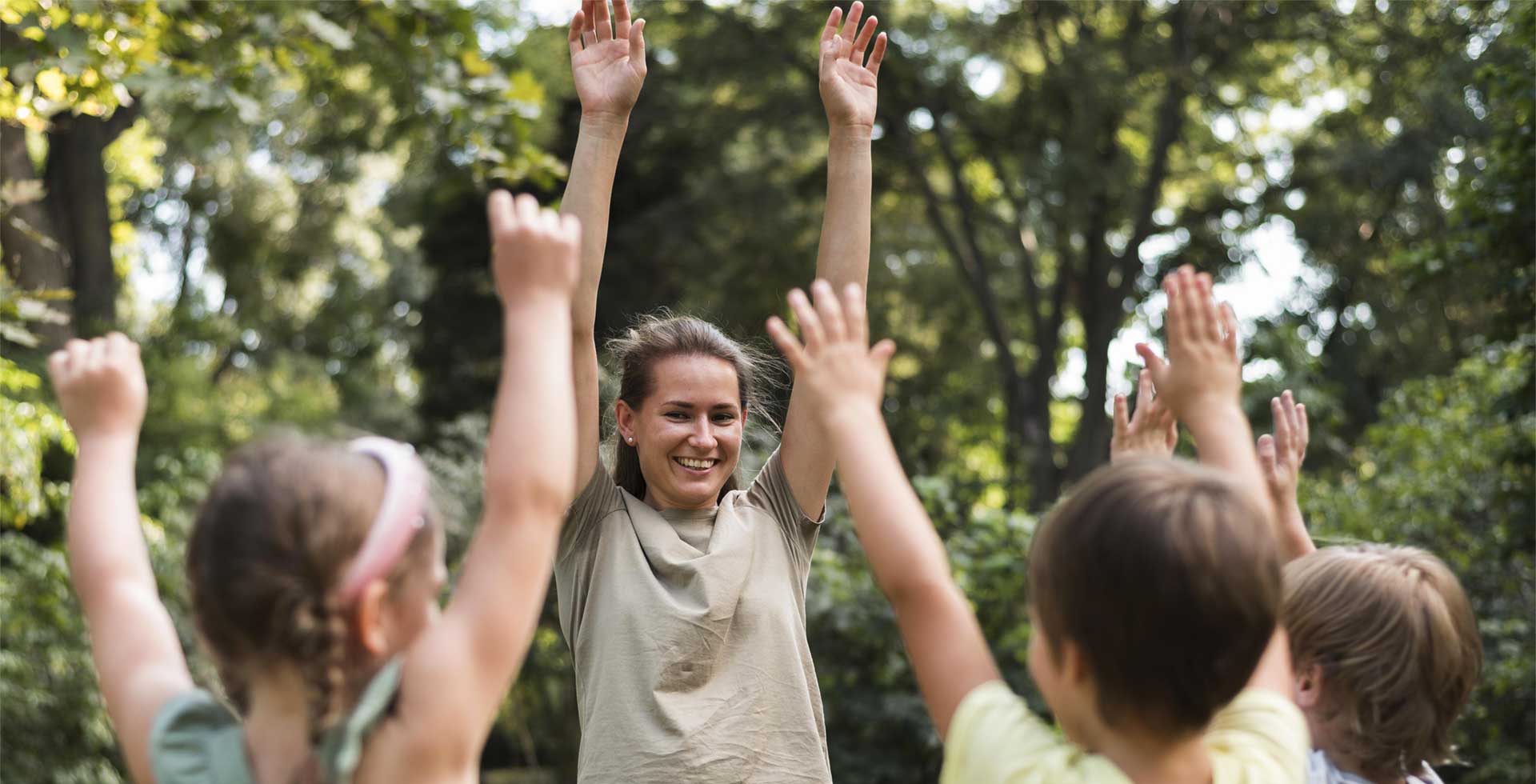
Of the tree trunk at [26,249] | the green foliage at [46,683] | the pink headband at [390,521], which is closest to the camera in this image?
the pink headband at [390,521]

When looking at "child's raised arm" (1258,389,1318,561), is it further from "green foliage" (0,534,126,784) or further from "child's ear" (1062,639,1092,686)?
"green foliage" (0,534,126,784)

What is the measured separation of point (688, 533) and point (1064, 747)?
1.15 meters

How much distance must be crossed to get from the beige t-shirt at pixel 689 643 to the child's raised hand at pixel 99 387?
0.93 metres

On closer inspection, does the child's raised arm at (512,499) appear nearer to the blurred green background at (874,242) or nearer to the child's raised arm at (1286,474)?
the child's raised arm at (1286,474)

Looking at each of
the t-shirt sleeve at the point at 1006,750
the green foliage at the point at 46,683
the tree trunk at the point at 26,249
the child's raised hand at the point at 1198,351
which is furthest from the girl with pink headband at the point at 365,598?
the green foliage at the point at 46,683

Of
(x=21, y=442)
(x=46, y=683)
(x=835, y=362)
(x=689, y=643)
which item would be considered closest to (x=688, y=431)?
(x=689, y=643)

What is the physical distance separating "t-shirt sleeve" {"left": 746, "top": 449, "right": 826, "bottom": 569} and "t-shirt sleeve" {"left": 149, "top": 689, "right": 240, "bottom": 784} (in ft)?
4.06

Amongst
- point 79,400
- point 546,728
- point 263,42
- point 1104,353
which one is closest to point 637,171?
point 1104,353

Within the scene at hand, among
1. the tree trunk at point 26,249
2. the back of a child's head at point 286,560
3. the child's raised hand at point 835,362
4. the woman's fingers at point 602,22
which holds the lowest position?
the back of a child's head at point 286,560

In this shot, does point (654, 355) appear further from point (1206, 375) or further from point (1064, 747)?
point (1064, 747)

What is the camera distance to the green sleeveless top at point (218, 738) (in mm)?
1476

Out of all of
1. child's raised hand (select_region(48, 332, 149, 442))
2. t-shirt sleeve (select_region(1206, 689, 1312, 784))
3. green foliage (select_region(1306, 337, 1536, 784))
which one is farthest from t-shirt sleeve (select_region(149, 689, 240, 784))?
green foliage (select_region(1306, 337, 1536, 784))

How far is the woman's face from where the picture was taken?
264 centimetres

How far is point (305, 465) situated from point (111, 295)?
1301 cm
